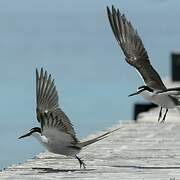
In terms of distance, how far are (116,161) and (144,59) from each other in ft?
5.09

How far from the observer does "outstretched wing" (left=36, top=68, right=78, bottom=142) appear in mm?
14484

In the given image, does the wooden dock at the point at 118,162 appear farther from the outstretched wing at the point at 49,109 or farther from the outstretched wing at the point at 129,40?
the outstretched wing at the point at 129,40

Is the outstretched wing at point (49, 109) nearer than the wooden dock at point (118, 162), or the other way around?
the wooden dock at point (118, 162)

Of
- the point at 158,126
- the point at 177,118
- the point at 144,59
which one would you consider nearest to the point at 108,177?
the point at 144,59

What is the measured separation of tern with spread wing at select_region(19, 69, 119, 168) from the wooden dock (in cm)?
35

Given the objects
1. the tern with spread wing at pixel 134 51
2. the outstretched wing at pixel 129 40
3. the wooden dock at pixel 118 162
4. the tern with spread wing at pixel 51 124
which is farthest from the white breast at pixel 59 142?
the outstretched wing at pixel 129 40

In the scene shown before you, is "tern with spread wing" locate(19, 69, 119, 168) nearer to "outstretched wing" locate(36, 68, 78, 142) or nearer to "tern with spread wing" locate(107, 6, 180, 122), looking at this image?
"outstretched wing" locate(36, 68, 78, 142)

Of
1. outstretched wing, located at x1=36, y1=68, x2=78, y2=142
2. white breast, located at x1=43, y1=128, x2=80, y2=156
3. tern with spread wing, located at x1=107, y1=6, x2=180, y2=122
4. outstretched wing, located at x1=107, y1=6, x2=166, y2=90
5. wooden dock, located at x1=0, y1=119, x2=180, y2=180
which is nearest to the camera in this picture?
wooden dock, located at x1=0, y1=119, x2=180, y2=180

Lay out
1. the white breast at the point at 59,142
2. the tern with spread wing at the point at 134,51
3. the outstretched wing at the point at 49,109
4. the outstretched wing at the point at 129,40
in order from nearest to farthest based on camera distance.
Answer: the outstretched wing at the point at 49,109
the white breast at the point at 59,142
the tern with spread wing at the point at 134,51
the outstretched wing at the point at 129,40

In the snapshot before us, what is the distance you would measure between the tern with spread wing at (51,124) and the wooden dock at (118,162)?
13.7 inches

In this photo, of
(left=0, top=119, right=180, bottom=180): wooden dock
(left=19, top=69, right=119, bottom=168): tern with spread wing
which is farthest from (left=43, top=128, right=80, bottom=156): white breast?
(left=0, top=119, right=180, bottom=180): wooden dock

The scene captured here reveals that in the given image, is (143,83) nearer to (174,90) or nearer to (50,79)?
(174,90)

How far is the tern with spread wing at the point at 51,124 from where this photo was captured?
571 inches

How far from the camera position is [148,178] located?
45.2ft
